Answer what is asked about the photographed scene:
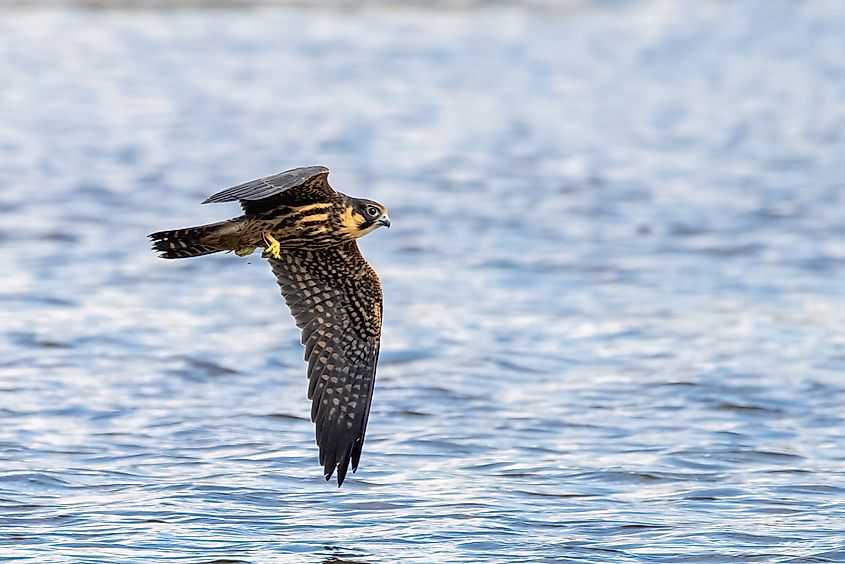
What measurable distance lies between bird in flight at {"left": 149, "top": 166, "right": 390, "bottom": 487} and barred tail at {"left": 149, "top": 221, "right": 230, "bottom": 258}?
123 mm

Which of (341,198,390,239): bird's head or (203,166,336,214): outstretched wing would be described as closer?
(203,166,336,214): outstretched wing

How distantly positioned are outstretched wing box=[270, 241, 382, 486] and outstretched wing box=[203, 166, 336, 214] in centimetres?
51

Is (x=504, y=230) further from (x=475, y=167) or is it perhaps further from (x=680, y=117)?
(x=680, y=117)

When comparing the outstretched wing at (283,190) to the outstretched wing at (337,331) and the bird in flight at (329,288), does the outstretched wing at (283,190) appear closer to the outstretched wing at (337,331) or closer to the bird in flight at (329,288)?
the bird in flight at (329,288)

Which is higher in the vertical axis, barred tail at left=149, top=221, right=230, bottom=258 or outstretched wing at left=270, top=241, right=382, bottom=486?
barred tail at left=149, top=221, right=230, bottom=258

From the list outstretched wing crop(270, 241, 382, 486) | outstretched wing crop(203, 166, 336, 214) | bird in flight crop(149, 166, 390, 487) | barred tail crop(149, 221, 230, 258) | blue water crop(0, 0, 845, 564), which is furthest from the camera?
outstretched wing crop(270, 241, 382, 486)

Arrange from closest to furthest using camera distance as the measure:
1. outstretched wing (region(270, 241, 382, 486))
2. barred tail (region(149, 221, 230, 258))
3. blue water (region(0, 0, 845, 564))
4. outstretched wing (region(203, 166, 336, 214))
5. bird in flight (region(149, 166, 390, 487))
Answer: outstretched wing (region(203, 166, 336, 214))
barred tail (region(149, 221, 230, 258))
bird in flight (region(149, 166, 390, 487))
blue water (region(0, 0, 845, 564))
outstretched wing (region(270, 241, 382, 486))

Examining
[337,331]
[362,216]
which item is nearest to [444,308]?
[337,331]

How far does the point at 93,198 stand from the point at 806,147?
27.4ft

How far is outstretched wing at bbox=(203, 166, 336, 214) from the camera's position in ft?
21.5

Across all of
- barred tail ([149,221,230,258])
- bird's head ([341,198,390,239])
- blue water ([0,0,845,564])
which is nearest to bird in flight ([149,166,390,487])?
bird's head ([341,198,390,239])

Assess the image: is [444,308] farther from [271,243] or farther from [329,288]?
[271,243]

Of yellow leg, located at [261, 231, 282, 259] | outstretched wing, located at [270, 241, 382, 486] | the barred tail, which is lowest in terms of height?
outstretched wing, located at [270, 241, 382, 486]

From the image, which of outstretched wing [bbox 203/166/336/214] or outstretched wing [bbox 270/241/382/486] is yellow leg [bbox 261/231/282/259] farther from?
→ outstretched wing [bbox 270/241/382/486]
